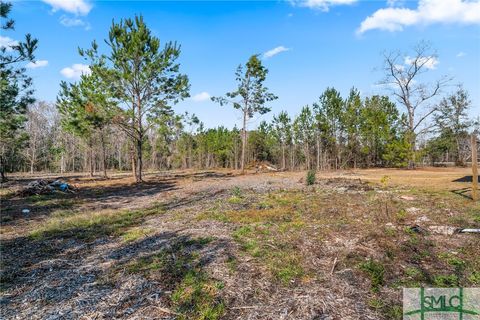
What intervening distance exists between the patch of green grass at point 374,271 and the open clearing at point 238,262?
0.8 inches

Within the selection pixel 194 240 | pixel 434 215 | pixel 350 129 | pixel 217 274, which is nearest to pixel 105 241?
pixel 194 240

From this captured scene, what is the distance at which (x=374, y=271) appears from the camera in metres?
4.23

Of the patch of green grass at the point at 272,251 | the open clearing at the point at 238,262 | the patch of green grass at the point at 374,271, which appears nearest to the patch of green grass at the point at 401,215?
the open clearing at the point at 238,262

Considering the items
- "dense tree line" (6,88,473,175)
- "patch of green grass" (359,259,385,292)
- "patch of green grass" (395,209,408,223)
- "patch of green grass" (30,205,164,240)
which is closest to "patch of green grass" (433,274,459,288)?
"patch of green grass" (359,259,385,292)

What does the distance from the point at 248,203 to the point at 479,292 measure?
6862mm

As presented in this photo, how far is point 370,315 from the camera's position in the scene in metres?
3.29

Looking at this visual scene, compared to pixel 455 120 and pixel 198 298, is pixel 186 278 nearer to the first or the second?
pixel 198 298

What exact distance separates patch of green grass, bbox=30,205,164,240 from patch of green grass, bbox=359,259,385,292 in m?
5.22

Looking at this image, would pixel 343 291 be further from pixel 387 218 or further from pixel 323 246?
pixel 387 218

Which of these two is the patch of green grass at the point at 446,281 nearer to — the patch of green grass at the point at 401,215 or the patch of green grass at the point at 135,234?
the patch of green grass at the point at 401,215

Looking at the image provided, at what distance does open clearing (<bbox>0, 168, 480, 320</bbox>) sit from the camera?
11.5 feet

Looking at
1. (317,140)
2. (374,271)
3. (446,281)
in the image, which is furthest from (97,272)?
(317,140)

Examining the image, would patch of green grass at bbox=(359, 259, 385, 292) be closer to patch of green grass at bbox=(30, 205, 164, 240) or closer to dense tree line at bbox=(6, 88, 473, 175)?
patch of green grass at bbox=(30, 205, 164, 240)

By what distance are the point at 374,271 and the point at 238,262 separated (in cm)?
201
